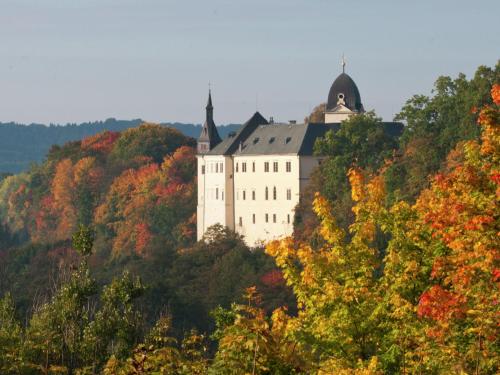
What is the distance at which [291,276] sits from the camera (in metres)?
34.9

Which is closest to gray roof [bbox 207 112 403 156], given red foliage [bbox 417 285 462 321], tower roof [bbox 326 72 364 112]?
tower roof [bbox 326 72 364 112]

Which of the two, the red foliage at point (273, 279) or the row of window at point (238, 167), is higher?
the row of window at point (238, 167)

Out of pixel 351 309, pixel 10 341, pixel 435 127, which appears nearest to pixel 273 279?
pixel 435 127

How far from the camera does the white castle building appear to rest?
355ft

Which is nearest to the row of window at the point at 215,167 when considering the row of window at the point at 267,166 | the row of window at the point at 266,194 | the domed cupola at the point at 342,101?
the row of window at the point at 267,166

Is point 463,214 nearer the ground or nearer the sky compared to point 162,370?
nearer the sky

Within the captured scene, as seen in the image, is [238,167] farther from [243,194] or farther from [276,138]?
[276,138]

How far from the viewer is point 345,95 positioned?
120750 mm

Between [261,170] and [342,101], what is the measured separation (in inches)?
505

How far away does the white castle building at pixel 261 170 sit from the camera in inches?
4254

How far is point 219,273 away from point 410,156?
1493cm

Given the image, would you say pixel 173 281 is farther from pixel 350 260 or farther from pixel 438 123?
pixel 350 260

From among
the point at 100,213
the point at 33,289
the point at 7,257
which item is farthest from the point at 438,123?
the point at 100,213

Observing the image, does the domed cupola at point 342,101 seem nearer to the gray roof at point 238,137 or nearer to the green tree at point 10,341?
the gray roof at point 238,137
